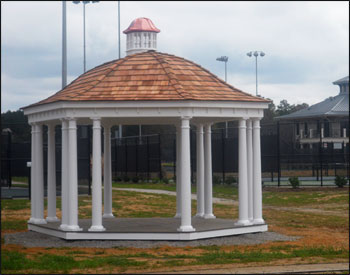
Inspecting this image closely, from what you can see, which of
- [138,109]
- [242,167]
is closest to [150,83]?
[138,109]

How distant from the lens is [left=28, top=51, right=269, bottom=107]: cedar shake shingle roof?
2380 cm

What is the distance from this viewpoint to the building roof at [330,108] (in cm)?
7731

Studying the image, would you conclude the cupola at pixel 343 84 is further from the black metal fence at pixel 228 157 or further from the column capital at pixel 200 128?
the column capital at pixel 200 128

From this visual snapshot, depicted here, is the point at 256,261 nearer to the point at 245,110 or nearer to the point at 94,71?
the point at 245,110

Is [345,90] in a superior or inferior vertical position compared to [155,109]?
superior

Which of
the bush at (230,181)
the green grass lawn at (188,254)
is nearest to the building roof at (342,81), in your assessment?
the bush at (230,181)

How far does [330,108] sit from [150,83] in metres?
56.7

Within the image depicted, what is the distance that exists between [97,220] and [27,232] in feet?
15.1

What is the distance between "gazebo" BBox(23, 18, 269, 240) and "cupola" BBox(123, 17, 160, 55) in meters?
0.04

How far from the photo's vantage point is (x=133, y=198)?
44906 millimetres

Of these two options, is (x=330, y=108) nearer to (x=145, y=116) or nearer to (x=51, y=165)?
(x=51, y=165)

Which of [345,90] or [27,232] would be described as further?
[345,90]

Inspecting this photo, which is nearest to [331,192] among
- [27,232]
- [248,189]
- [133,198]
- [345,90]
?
[133,198]

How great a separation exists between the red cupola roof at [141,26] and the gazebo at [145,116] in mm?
37
